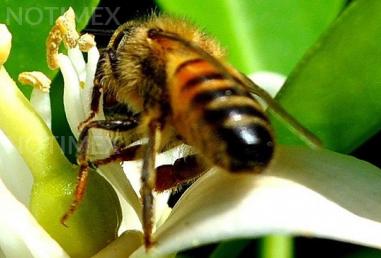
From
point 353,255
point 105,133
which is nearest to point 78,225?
point 105,133

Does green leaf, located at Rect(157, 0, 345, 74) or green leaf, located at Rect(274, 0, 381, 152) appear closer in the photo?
green leaf, located at Rect(274, 0, 381, 152)

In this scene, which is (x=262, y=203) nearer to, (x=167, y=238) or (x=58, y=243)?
(x=167, y=238)

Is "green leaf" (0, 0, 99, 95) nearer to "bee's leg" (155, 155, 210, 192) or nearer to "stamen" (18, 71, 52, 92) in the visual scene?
"stamen" (18, 71, 52, 92)

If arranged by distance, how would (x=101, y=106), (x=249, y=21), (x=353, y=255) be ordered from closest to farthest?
1. (x=101, y=106)
2. (x=353, y=255)
3. (x=249, y=21)

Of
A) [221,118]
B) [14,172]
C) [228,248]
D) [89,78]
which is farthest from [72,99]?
[221,118]

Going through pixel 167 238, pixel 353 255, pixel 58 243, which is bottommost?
pixel 353 255

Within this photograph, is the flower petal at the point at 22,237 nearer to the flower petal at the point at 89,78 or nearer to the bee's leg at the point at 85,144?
the bee's leg at the point at 85,144

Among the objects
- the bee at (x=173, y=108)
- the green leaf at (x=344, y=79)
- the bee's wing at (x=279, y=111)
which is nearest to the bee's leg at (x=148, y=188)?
the bee at (x=173, y=108)

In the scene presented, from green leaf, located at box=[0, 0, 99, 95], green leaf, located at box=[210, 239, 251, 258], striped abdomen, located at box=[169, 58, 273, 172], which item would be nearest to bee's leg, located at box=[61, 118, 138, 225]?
striped abdomen, located at box=[169, 58, 273, 172]

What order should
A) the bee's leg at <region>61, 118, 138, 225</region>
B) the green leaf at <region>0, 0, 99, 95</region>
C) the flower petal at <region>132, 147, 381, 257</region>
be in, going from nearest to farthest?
the flower petal at <region>132, 147, 381, 257</region> → the bee's leg at <region>61, 118, 138, 225</region> → the green leaf at <region>0, 0, 99, 95</region>
